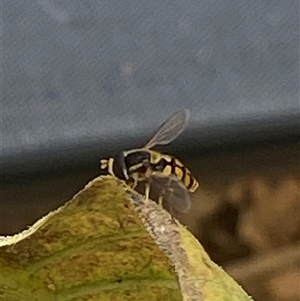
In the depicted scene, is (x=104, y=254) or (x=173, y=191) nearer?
(x=104, y=254)

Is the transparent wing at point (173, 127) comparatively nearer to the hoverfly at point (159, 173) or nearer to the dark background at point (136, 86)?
the hoverfly at point (159, 173)

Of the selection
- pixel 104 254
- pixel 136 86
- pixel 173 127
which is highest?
pixel 136 86

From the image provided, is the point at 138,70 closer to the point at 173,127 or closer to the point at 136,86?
the point at 136,86

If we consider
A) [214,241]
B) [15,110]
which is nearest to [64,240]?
[15,110]

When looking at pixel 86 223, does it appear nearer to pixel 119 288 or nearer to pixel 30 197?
pixel 119 288

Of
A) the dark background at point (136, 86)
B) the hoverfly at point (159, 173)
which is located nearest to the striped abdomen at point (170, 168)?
the hoverfly at point (159, 173)

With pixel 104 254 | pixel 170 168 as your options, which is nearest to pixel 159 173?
pixel 170 168

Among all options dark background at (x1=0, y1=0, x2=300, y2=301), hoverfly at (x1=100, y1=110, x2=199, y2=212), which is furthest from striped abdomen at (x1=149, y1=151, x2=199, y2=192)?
dark background at (x1=0, y1=0, x2=300, y2=301)
